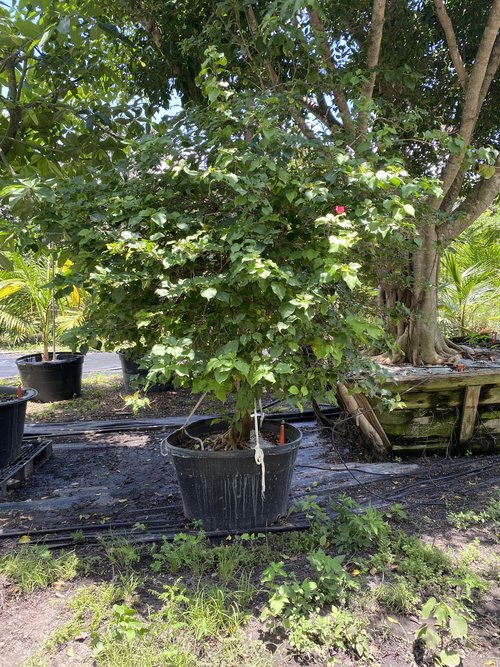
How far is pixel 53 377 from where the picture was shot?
21.7 feet

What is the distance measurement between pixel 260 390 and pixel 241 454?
502mm

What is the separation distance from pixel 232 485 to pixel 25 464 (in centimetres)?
186

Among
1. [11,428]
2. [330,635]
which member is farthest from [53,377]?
[330,635]

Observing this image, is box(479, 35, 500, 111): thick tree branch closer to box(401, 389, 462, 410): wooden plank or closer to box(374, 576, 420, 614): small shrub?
box(401, 389, 462, 410): wooden plank

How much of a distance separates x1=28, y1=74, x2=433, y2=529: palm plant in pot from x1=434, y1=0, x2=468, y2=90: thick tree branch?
182 cm

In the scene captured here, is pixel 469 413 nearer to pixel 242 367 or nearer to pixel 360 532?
pixel 360 532

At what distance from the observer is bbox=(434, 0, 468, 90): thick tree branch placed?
3623 millimetres

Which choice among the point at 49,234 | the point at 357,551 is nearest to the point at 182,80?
the point at 49,234

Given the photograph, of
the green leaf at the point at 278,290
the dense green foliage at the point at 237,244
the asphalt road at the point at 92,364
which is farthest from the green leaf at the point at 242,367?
the asphalt road at the point at 92,364

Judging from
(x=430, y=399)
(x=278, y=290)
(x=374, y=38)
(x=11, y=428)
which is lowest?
(x=11, y=428)

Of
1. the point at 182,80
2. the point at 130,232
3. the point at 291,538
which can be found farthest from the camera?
the point at 182,80

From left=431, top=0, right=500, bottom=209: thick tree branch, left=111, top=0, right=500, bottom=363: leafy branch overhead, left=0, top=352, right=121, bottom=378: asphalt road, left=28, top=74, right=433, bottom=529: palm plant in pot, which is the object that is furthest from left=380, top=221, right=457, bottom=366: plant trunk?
left=0, top=352, right=121, bottom=378: asphalt road

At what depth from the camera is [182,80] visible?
418cm

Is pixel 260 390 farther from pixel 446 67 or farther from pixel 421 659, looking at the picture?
pixel 446 67
